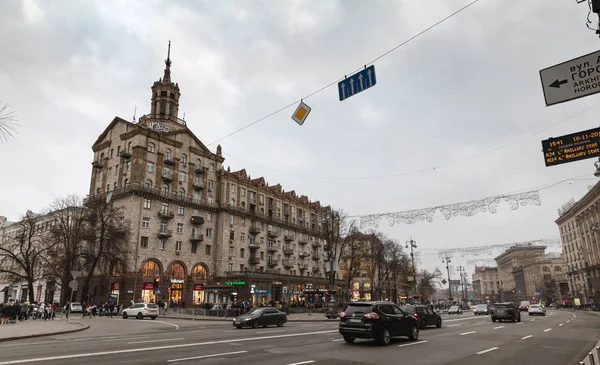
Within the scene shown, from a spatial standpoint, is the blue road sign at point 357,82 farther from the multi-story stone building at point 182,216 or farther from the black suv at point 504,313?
the multi-story stone building at point 182,216

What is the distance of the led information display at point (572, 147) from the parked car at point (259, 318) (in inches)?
771

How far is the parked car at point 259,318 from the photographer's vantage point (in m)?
24.7

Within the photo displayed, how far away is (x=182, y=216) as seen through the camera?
58438 mm

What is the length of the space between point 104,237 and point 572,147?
47765mm

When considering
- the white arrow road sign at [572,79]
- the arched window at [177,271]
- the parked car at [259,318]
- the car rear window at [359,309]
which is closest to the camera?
the white arrow road sign at [572,79]

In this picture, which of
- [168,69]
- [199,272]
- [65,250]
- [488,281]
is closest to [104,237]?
[65,250]

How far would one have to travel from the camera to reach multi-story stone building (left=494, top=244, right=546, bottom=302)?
14462cm

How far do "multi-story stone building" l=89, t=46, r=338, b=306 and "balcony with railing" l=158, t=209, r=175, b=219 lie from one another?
0.46 feet

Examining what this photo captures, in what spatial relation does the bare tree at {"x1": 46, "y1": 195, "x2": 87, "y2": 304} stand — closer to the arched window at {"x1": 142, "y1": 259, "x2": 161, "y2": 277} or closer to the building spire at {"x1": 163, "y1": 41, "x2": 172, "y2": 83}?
the arched window at {"x1": 142, "y1": 259, "x2": 161, "y2": 277}

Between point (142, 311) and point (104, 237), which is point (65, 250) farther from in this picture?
point (142, 311)

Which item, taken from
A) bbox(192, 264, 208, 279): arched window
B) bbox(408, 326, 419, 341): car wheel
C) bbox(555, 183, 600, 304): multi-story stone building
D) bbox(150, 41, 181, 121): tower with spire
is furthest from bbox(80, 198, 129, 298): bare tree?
bbox(555, 183, 600, 304): multi-story stone building

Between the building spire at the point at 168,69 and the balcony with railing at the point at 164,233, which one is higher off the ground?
the building spire at the point at 168,69

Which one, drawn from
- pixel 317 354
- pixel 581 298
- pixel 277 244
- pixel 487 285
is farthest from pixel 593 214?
pixel 487 285

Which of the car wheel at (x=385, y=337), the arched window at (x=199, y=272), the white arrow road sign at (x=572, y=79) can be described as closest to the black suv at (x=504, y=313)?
the car wheel at (x=385, y=337)
